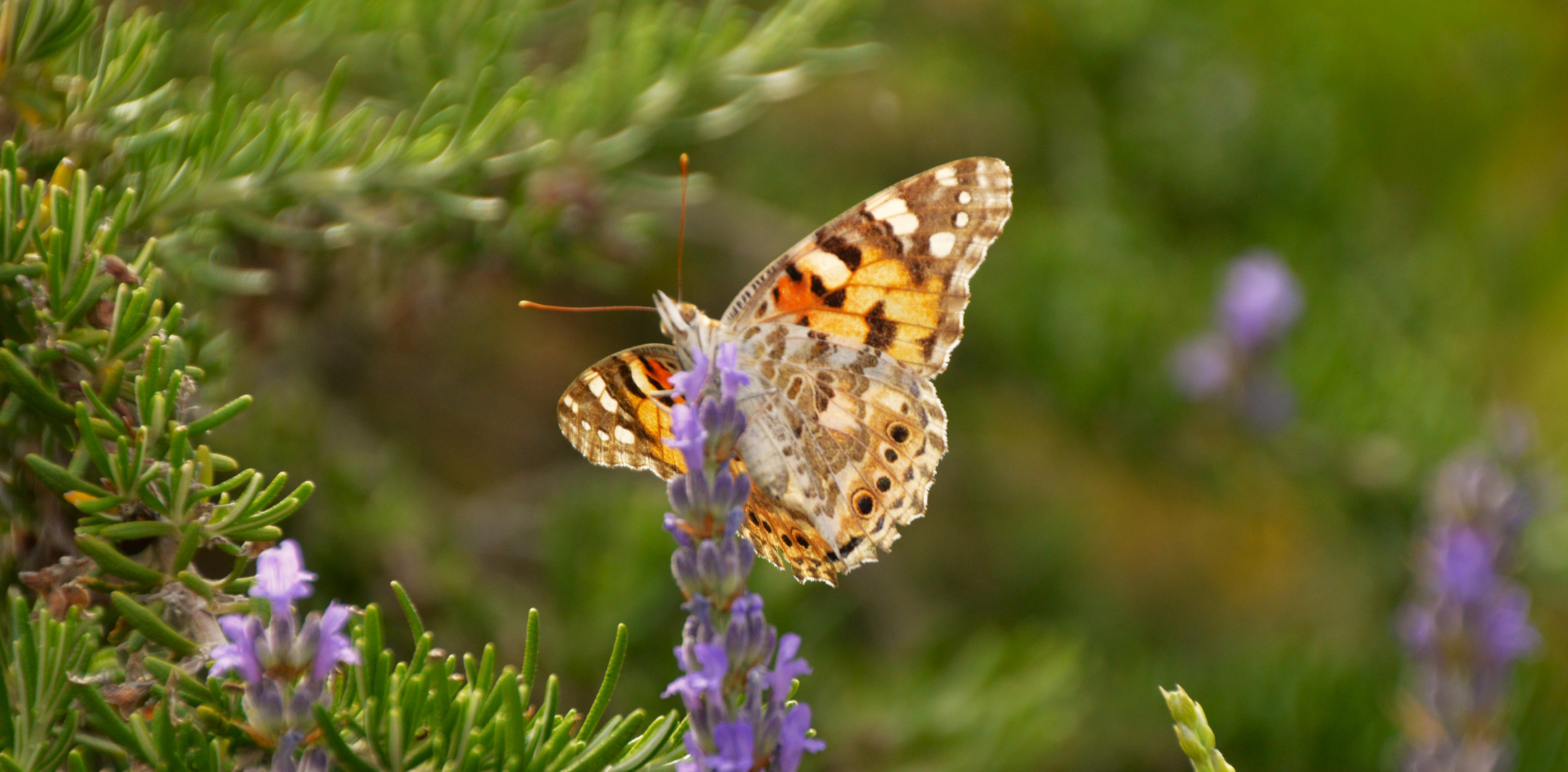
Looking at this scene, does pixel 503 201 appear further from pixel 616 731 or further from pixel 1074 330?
pixel 1074 330

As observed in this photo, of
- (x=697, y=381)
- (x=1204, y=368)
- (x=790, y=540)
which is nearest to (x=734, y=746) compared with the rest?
(x=697, y=381)

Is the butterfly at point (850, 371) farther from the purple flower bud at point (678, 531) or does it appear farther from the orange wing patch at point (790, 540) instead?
the purple flower bud at point (678, 531)

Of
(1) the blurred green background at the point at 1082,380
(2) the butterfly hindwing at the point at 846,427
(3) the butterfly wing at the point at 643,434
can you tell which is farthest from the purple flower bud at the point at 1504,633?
(3) the butterfly wing at the point at 643,434

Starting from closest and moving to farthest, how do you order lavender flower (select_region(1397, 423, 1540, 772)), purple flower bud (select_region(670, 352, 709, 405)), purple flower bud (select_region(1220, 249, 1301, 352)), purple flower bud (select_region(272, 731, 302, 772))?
purple flower bud (select_region(272, 731, 302, 772)) < purple flower bud (select_region(670, 352, 709, 405)) < lavender flower (select_region(1397, 423, 1540, 772)) < purple flower bud (select_region(1220, 249, 1301, 352))

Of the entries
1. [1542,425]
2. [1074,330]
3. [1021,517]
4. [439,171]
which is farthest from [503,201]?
[1542,425]

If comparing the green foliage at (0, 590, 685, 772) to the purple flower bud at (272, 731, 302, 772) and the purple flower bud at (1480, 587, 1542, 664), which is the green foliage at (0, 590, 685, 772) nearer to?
the purple flower bud at (272, 731, 302, 772)

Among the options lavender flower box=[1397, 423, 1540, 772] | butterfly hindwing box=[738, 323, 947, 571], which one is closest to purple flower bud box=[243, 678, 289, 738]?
butterfly hindwing box=[738, 323, 947, 571]

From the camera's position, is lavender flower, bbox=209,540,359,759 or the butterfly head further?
the butterfly head
